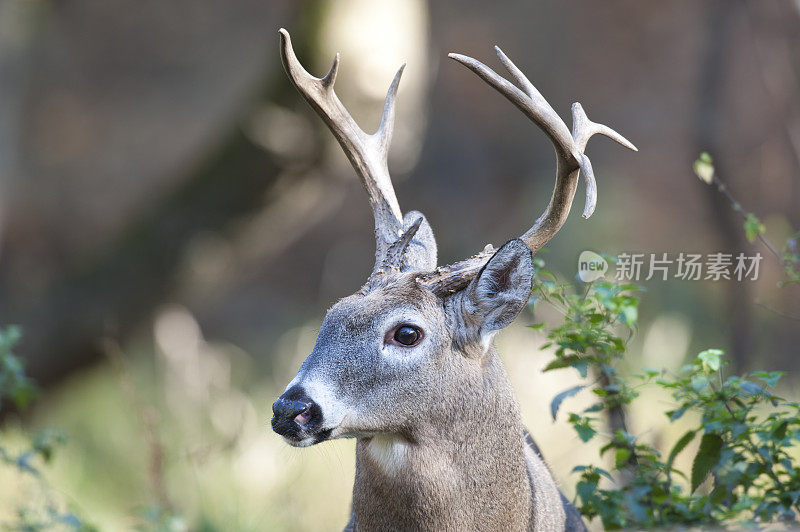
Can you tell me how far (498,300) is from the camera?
2.99m

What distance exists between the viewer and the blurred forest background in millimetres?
6383

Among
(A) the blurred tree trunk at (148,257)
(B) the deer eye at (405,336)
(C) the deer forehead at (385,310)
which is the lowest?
(B) the deer eye at (405,336)

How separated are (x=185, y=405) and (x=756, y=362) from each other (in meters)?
4.06

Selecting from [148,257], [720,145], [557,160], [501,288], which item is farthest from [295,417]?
[720,145]

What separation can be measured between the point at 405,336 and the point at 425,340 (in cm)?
6

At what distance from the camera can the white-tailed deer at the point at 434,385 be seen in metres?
2.82

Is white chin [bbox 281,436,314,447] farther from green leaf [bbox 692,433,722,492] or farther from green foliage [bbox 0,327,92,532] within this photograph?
green foliage [bbox 0,327,92,532]

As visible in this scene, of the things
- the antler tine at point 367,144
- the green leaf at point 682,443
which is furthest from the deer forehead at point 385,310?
the green leaf at point 682,443

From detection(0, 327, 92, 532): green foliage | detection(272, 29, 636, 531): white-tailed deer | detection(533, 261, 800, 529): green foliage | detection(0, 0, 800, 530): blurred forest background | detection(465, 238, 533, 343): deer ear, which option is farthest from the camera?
detection(0, 0, 800, 530): blurred forest background

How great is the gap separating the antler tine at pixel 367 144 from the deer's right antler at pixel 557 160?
0.38 metres

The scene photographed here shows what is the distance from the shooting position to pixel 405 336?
9.54ft

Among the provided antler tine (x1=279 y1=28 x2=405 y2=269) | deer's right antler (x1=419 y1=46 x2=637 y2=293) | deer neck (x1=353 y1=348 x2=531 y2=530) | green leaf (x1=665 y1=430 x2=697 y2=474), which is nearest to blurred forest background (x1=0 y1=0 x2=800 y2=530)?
green leaf (x1=665 y1=430 x2=697 y2=474)

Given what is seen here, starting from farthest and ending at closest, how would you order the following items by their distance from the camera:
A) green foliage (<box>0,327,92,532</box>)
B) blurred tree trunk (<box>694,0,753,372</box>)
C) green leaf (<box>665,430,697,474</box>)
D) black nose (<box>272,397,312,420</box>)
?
blurred tree trunk (<box>694,0,753,372</box>), green foliage (<box>0,327,92,532</box>), green leaf (<box>665,430,697,474</box>), black nose (<box>272,397,312,420</box>)

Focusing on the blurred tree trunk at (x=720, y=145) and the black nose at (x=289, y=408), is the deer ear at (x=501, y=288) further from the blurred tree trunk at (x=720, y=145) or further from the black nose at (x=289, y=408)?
the blurred tree trunk at (x=720, y=145)
